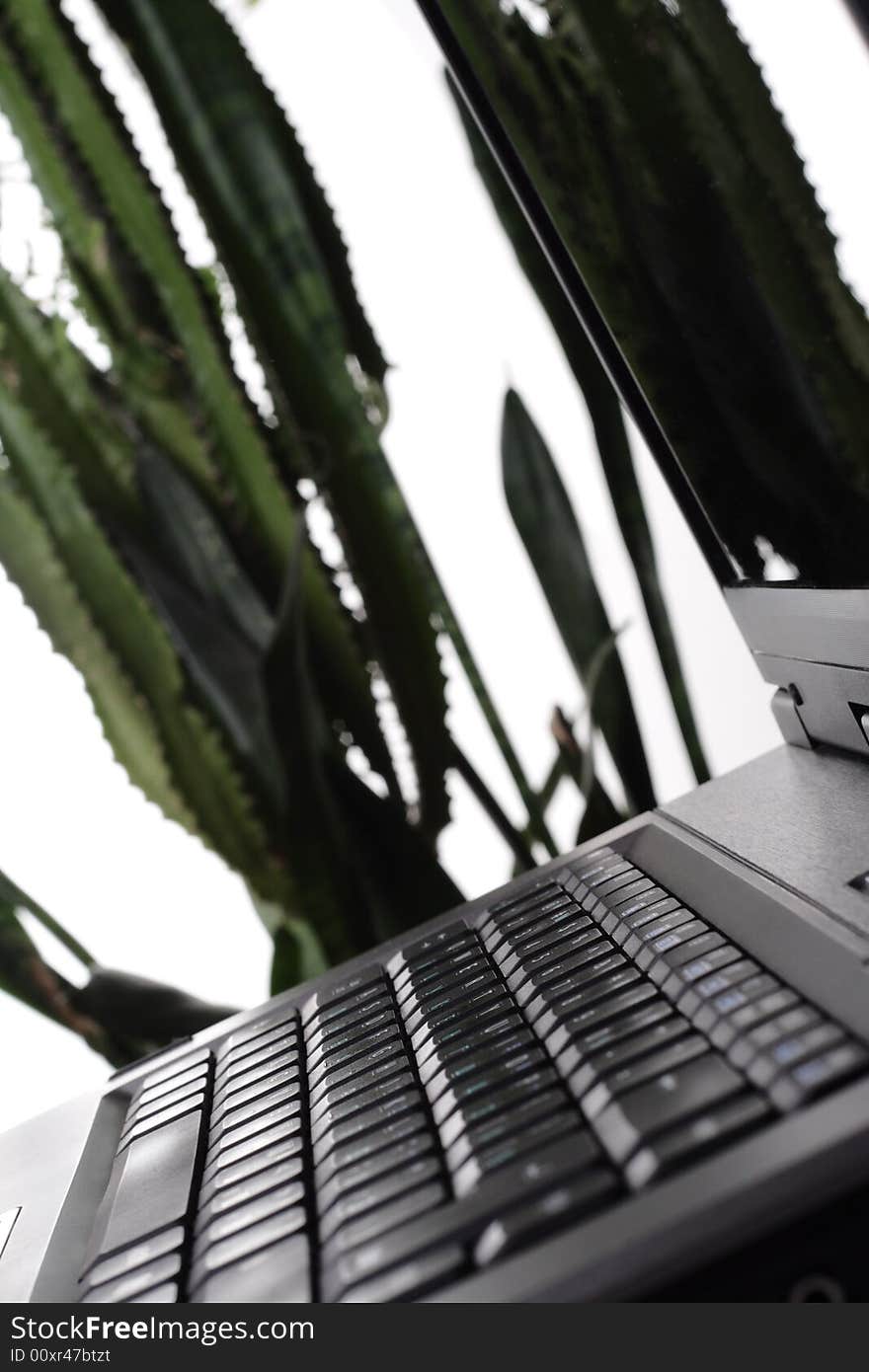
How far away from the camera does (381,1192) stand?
0.93ft

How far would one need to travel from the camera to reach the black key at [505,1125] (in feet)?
0.91

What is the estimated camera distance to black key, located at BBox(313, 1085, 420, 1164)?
0.32m

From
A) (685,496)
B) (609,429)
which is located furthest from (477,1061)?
(609,429)

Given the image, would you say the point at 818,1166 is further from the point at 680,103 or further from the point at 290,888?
the point at 290,888

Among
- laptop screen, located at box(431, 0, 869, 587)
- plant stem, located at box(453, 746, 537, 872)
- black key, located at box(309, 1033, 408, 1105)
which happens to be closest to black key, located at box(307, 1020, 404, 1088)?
black key, located at box(309, 1033, 408, 1105)

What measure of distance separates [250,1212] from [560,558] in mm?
488

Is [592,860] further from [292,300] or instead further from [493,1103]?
[292,300]

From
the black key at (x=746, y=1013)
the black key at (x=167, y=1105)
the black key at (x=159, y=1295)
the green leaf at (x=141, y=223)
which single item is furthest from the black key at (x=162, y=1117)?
the green leaf at (x=141, y=223)

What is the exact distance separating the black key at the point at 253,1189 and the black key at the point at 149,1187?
0.05 ft

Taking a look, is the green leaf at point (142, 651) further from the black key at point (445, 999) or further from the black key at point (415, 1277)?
the black key at point (415, 1277)

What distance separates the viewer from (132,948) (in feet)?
2.74

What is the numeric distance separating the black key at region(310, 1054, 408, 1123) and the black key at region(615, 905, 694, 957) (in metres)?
0.08

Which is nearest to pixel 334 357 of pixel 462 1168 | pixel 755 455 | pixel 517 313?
pixel 517 313

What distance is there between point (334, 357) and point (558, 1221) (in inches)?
23.2
